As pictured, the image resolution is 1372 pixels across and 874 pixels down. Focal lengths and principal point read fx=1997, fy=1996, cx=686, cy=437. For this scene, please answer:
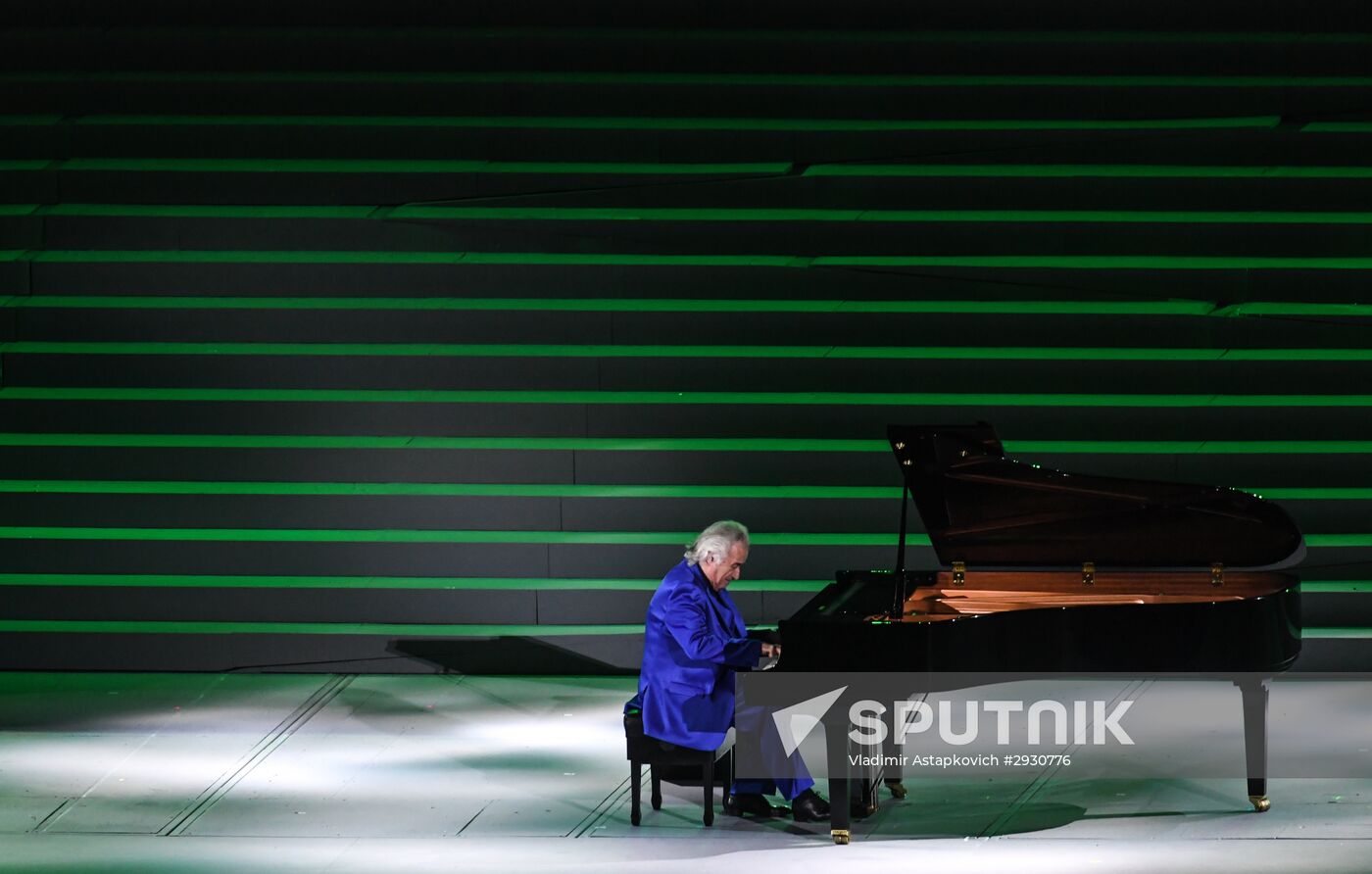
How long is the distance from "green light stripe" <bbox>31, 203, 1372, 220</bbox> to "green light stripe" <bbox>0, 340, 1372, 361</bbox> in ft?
1.83

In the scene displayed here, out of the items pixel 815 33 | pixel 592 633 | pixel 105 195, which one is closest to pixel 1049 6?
pixel 815 33

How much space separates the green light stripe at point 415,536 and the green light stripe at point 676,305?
1135 mm

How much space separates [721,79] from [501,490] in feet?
8.55

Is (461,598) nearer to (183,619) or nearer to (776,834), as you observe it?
(183,619)

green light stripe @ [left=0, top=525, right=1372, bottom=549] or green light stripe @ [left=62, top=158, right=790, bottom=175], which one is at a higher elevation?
green light stripe @ [left=62, top=158, right=790, bottom=175]

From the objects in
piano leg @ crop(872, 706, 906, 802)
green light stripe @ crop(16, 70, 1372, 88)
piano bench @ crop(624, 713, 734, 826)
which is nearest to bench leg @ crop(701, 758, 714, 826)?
piano bench @ crop(624, 713, 734, 826)

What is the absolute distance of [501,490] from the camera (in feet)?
29.5

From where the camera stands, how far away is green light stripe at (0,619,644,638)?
8609mm

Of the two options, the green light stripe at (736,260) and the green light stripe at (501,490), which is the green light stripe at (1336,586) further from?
the green light stripe at (736,260)

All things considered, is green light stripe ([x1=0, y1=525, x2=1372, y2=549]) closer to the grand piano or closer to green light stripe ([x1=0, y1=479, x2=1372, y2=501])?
green light stripe ([x1=0, y1=479, x2=1372, y2=501])

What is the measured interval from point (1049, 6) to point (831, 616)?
5339mm

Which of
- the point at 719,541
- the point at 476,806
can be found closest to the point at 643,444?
the point at 476,806

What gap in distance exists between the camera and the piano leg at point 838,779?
5.92 m
